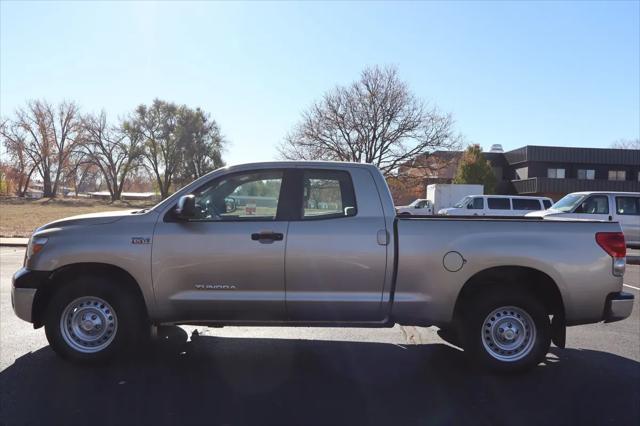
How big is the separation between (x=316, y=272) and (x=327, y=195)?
2.51 ft

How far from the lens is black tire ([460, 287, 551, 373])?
461 cm

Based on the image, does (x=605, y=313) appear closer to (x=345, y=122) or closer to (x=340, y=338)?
(x=340, y=338)

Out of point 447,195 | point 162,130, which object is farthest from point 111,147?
point 447,195

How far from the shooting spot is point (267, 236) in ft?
14.9

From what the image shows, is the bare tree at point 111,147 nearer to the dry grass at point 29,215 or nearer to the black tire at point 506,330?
the dry grass at point 29,215

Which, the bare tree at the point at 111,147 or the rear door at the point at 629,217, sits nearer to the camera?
the rear door at the point at 629,217

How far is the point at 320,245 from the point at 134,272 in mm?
1730

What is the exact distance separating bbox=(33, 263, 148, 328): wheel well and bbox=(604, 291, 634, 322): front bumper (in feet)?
14.1

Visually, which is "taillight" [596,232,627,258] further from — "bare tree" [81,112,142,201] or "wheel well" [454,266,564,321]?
"bare tree" [81,112,142,201]

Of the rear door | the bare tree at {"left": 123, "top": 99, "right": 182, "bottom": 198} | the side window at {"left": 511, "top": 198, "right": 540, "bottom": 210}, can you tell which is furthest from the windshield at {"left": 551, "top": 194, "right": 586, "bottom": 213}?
the bare tree at {"left": 123, "top": 99, "right": 182, "bottom": 198}

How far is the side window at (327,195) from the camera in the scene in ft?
15.3

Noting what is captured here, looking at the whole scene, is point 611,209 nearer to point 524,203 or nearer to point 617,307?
point 524,203

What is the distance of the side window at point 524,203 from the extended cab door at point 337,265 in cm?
2109

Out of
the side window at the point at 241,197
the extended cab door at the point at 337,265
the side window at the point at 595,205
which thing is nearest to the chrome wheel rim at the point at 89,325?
the side window at the point at 241,197
